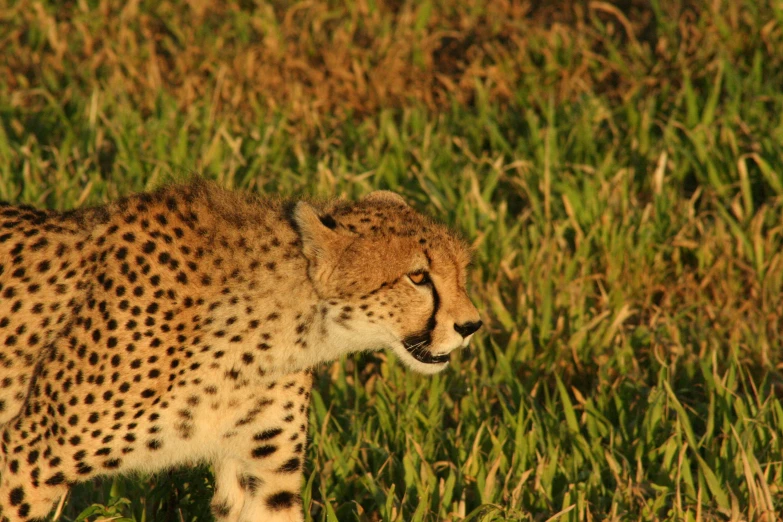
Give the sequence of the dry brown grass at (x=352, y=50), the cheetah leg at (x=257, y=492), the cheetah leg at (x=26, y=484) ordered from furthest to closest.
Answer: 1. the dry brown grass at (x=352, y=50)
2. the cheetah leg at (x=257, y=492)
3. the cheetah leg at (x=26, y=484)

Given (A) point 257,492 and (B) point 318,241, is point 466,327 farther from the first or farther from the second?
(A) point 257,492

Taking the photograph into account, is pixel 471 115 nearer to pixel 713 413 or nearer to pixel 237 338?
pixel 713 413

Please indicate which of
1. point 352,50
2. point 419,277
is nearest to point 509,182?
point 352,50

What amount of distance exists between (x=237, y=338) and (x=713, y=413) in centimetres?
169

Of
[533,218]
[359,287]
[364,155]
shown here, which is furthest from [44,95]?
[359,287]

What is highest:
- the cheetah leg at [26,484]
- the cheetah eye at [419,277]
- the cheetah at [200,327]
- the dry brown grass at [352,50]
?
the dry brown grass at [352,50]

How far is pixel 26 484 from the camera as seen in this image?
3.17m

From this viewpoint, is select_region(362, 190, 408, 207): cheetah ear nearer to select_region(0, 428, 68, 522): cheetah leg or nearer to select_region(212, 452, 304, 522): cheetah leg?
select_region(212, 452, 304, 522): cheetah leg

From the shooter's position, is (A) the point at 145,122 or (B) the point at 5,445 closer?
(B) the point at 5,445

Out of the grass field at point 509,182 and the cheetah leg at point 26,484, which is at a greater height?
the grass field at point 509,182

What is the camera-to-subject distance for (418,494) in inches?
145

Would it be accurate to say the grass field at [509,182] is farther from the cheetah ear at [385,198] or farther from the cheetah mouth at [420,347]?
the cheetah ear at [385,198]

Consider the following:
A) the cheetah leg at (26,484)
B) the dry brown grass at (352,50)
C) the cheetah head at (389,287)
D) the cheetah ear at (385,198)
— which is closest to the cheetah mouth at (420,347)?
the cheetah head at (389,287)

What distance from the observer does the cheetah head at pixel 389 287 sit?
3275 mm
